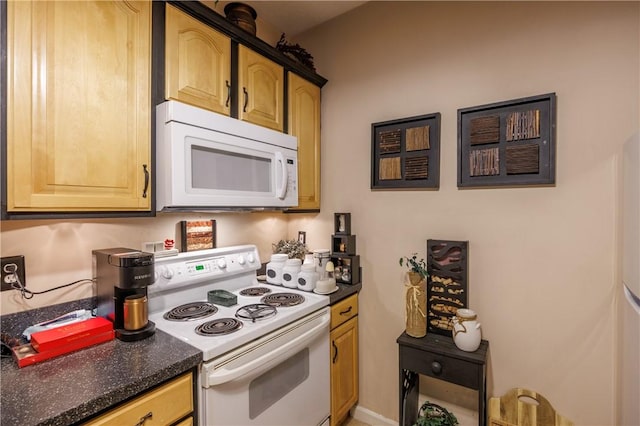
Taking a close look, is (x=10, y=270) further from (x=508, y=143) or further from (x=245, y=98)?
(x=508, y=143)

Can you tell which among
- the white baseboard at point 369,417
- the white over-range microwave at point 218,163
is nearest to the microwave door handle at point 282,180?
the white over-range microwave at point 218,163

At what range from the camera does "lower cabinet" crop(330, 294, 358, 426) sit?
181 centimetres

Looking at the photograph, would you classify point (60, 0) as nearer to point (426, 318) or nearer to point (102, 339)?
point (102, 339)

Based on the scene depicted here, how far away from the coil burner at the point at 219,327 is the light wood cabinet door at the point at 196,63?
1.01 meters

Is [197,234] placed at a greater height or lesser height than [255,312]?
greater

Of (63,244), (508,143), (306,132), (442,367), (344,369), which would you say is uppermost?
(306,132)

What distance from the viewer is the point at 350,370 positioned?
2.00 m

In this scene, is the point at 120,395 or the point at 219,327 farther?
the point at 219,327

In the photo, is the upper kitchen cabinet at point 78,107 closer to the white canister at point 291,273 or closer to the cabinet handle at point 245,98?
the cabinet handle at point 245,98

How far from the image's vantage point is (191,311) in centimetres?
145

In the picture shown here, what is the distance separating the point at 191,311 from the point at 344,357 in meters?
1.03

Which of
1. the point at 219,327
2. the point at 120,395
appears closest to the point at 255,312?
the point at 219,327

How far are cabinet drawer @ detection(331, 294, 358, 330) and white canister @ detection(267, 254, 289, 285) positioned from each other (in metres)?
0.41

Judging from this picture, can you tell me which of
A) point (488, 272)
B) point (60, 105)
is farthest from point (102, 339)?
point (488, 272)
